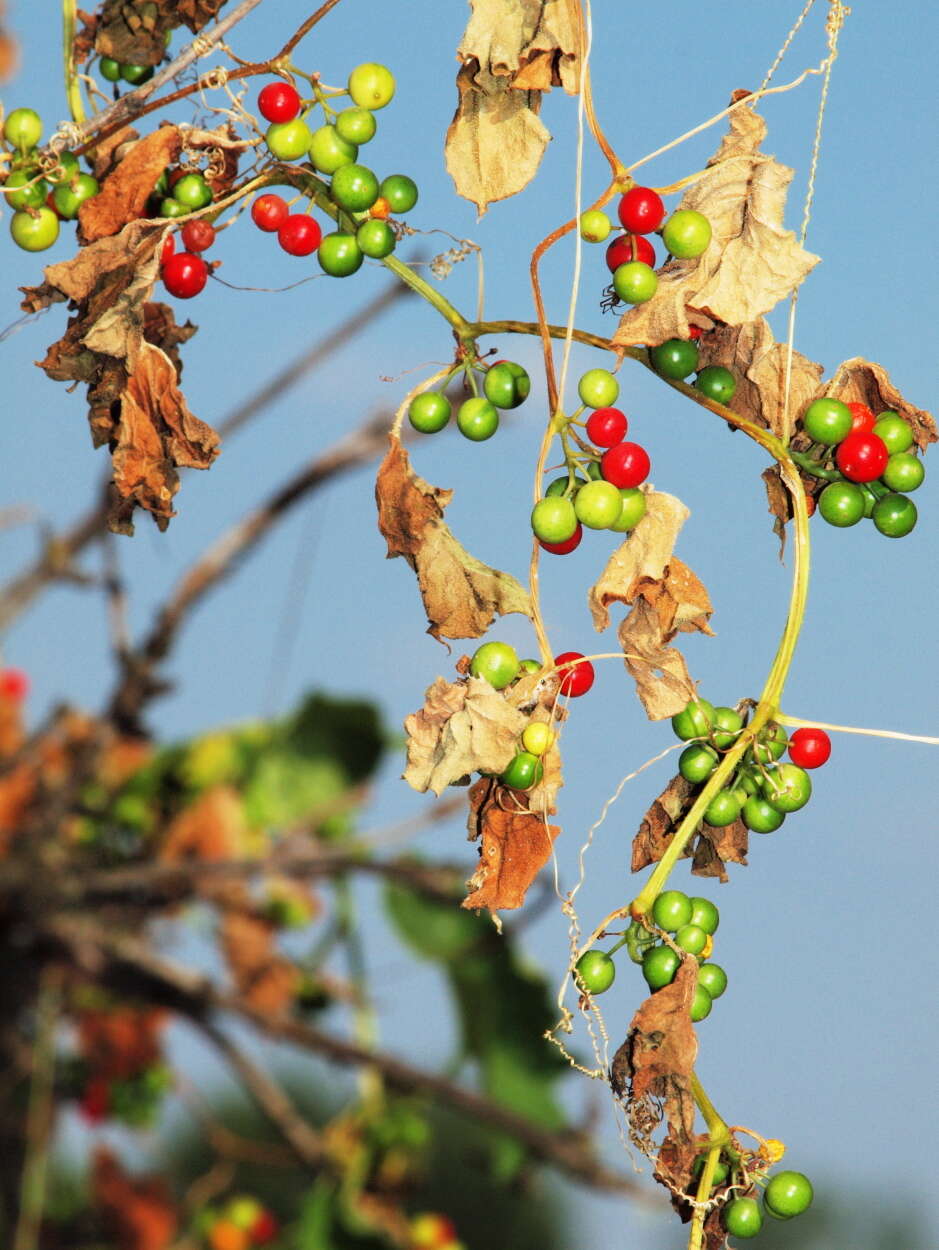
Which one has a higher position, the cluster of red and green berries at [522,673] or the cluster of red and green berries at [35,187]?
the cluster of red and green berries at [35,187]

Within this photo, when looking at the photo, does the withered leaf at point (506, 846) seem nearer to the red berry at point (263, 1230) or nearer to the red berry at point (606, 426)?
the red berry at point (606, 426)

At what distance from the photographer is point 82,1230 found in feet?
5.84

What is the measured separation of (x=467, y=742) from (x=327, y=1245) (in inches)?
43.8

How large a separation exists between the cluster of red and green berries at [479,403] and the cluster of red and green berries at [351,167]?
0.09 metres

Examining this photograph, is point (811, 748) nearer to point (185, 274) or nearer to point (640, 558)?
point (640, 558)

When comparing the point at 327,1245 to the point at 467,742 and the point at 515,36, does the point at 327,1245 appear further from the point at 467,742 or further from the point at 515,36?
the point at 515,36

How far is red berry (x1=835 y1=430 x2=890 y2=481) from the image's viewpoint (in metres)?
0.73

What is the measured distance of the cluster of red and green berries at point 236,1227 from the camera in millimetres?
1717

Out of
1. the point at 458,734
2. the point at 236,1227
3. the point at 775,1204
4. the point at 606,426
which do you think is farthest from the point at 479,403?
the point at 236,1227

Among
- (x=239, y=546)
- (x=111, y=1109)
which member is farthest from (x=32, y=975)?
(x=239, y=546)

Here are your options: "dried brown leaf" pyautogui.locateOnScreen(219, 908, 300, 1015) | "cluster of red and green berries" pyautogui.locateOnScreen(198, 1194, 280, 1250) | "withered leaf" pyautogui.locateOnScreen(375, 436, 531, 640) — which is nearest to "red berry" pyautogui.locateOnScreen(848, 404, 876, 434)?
"withered leaf" pyautogui.locateOnScreen(375, 436, 531, 640)

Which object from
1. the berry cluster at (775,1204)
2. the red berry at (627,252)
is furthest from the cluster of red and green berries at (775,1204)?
the red berry at (627,252)

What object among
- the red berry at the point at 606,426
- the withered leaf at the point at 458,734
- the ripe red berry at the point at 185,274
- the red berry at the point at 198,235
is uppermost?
the red berry at the point at 198,235

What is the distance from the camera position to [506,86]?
71 cm
